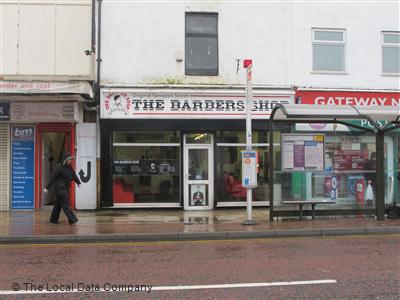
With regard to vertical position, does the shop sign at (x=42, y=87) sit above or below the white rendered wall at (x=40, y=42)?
below

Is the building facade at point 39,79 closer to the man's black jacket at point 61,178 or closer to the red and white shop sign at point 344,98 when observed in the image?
the man's black jacket at point 61,178

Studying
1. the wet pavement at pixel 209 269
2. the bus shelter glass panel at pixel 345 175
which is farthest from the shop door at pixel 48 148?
the bus shelter glass panel at pixel 345 175

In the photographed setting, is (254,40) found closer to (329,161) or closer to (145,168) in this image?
(329,161)

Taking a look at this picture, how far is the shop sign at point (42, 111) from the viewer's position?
51.1 feet

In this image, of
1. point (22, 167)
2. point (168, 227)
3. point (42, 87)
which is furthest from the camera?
point (22, 167)

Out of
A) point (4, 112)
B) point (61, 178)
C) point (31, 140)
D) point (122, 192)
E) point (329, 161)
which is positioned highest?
point (4, 112)

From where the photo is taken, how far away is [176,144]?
16422 millimetres

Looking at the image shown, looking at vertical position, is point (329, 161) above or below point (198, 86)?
below

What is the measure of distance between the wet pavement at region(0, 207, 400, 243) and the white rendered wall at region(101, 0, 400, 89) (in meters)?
4.62

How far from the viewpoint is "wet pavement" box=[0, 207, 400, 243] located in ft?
36.0

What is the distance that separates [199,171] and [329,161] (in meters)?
4.53

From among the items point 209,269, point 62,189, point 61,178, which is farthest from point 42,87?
point 209,269

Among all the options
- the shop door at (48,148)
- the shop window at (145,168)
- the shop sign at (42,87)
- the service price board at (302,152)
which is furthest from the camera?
the shop window at (145,168)

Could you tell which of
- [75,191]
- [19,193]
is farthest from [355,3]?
[19,193]
